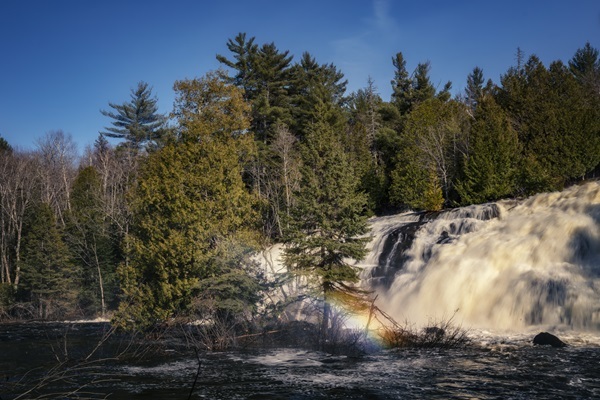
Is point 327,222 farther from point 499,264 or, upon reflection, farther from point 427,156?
point 427,156

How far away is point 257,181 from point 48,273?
61.6 feet

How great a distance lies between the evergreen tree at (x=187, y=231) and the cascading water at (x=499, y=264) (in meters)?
8.63

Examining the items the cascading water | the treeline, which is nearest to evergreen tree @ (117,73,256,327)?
the treeline

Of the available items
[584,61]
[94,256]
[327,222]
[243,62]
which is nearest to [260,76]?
[243,62]

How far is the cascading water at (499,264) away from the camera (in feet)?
65.0

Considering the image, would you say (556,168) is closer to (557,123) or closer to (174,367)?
(557,123)

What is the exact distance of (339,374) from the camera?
14.3 meters

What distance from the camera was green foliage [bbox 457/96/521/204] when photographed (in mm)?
33594

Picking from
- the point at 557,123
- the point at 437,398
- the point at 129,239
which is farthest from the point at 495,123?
the point at 437,398

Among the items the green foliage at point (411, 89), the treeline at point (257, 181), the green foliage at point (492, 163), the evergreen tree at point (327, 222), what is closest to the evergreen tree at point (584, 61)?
the treeline at point (257, 181)

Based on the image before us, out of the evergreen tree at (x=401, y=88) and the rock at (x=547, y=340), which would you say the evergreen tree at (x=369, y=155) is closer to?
the evergreen tree at (x=401, y=88)

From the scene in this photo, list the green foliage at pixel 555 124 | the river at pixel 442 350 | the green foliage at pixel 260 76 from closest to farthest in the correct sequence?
the river at pixel 442 350, the green foliage at pixel 555 124, the green foliage at pixel 260 76

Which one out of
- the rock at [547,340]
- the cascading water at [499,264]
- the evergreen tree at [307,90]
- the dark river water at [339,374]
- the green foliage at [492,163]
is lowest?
the dark river water at [339,374]

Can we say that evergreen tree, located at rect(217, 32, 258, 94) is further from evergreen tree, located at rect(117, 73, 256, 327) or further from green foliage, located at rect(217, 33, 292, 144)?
evergreen tree, located at rect(117, 73, 256, 327)
